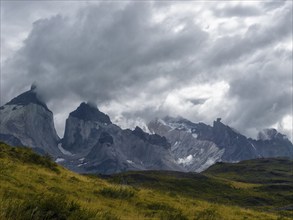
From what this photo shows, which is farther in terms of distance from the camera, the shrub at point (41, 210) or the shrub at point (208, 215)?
the shrub at point (208, 215)

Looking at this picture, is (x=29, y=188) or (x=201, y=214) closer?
(x=29, y=188)

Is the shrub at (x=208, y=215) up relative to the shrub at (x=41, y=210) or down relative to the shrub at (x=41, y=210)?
down

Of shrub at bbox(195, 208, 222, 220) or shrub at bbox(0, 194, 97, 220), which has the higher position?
shrub at bbox(0, 194, 97, 220)

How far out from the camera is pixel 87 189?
34219 millimetres

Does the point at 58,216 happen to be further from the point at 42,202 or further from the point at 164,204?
the point at 164,204

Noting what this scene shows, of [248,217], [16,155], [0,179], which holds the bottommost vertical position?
[248,217]

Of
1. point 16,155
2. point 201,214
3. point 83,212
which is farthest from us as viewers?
point 16,155

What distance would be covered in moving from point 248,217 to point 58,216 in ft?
68.7

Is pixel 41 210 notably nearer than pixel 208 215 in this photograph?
Yes

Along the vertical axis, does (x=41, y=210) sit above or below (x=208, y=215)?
above

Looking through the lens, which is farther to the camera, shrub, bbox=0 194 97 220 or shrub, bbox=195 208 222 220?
shrub, bbox=195 208 222 220

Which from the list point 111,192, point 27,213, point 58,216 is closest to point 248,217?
point 111,192

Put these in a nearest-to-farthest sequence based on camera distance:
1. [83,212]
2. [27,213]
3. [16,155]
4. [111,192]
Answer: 1. [27,213]
2. [83,212]
3. [111,192]
4. [16,155]

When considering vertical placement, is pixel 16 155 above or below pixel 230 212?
above
